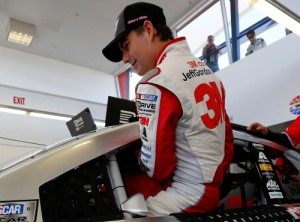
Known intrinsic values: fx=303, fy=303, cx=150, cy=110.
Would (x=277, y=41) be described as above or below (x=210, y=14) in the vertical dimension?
below

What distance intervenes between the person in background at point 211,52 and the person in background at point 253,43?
0.67 m

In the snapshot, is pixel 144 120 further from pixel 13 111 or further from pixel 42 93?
pixel 42 93

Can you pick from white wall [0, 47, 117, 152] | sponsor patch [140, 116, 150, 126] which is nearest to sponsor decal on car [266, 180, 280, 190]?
sponsor patch [140, 116, 150, 126]

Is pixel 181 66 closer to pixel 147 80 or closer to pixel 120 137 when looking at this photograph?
pixel 147 80

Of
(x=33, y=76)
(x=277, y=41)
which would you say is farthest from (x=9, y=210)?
(x=33, y=76)

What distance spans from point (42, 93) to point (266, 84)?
4.35m

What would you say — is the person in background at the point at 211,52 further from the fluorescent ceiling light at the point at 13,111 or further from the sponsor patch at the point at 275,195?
the sponsor patch at the point at 275,195

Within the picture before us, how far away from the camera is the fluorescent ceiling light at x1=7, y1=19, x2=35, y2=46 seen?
5200mm

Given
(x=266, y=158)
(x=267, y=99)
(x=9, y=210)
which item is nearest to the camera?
(x=9, y=210)

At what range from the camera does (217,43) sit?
5.27m

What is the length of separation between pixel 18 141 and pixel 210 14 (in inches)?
165

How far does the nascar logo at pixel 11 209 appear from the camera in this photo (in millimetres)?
715

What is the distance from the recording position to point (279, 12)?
112 inches

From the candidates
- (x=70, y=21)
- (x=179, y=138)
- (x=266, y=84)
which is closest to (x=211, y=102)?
(x=179, y=138)
